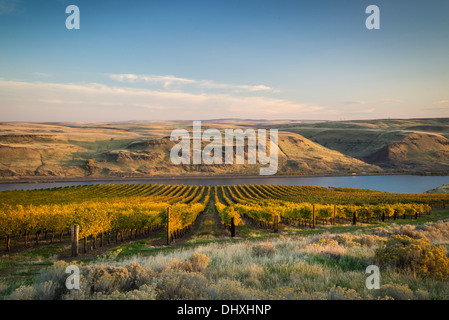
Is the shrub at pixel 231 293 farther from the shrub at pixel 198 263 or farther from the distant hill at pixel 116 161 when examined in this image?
the distant hill at pixel 116 161

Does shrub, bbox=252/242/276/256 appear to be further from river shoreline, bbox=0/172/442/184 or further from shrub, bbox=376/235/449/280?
river shoreline, bbox=0/172/442/184

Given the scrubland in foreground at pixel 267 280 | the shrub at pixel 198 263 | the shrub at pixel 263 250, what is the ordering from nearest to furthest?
1. the scrubland in foreground at pixel 267 280
2. the shrub at pixel 198 263
3. the shrub at pixel 263 250

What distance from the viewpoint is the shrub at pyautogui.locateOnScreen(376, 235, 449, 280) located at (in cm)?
663

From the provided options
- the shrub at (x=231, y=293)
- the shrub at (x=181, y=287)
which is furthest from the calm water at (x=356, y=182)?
the shrub at (x=231, y=293)

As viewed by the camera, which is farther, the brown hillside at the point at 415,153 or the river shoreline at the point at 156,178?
the brown hillside at the point at 415,153

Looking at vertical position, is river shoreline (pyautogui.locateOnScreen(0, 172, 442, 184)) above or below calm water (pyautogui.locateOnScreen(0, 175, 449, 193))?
above

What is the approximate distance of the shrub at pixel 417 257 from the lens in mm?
6633

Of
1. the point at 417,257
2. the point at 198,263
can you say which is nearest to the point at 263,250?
the point at 198,263

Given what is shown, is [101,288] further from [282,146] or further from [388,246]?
[282,146]

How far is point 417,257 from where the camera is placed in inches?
278

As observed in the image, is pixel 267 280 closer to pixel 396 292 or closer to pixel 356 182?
pixel 396 292

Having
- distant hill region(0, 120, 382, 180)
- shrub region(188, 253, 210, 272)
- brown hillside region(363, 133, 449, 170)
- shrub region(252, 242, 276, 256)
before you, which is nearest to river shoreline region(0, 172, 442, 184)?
distant hill region(0, 120, 382, 180)

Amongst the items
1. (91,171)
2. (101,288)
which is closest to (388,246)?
(101,288)

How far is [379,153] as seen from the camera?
19088cm
